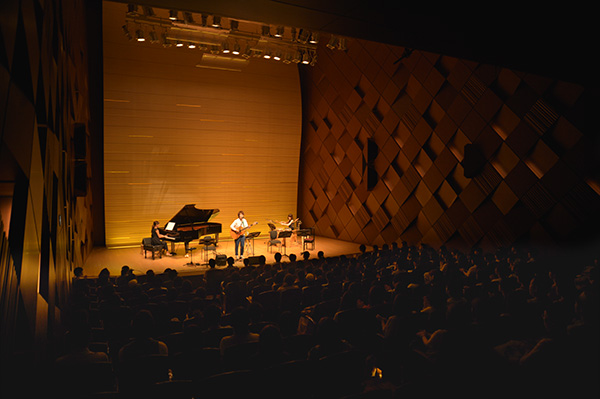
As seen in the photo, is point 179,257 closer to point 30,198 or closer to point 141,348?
point 30,198

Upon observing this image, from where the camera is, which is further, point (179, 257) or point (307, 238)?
point (307, 238)

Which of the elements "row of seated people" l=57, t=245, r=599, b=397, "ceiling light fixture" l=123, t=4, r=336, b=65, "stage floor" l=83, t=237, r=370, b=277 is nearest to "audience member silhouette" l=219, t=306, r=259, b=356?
"row of seated people" l=57, t=245, r=599, b=397

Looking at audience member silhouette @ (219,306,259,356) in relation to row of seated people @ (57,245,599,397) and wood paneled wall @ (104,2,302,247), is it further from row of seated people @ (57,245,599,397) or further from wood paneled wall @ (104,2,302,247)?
wood paneled wall @ (104,2,302,247)

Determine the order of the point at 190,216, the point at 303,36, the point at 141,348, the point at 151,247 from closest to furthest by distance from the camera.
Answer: the point at 141,348, the point at 151,247, the point at 303,36, the point at 190,216

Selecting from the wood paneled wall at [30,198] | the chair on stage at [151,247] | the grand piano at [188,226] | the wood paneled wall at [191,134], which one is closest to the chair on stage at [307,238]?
the grand piano at [188,226]

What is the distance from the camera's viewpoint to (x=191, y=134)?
12.8m

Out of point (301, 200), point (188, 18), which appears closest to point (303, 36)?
point (188, 18)

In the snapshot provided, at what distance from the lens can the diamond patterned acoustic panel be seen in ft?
26.9

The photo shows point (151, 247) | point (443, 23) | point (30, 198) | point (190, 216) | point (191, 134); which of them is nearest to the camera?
point (30, 198)

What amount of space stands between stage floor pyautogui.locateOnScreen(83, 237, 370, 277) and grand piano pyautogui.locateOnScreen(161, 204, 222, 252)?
56 centimetres

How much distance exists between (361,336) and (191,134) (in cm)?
1036

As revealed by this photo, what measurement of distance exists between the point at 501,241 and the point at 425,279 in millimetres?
4167

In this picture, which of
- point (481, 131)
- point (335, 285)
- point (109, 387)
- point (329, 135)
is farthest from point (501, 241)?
point (109, 387)

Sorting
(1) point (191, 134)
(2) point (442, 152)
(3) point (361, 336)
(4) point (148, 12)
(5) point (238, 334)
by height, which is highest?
(4) point (148, 12)
